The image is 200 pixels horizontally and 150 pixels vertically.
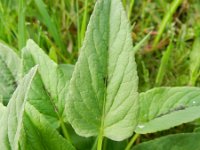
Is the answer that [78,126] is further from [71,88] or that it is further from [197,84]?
[197,84]

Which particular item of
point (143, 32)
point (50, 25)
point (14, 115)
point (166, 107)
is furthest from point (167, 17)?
point (14, 115)

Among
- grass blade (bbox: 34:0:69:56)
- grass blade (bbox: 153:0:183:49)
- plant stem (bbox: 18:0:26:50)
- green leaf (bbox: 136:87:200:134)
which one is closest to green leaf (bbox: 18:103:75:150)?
green leaf (bbox: 136:87:200:134)

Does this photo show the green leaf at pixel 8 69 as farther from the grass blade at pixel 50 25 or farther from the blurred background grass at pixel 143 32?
the grass blade at pixel 50 25

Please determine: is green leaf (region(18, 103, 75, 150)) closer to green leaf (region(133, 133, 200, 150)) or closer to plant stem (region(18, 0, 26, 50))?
green leaf (region(133, 133, 200, 150))

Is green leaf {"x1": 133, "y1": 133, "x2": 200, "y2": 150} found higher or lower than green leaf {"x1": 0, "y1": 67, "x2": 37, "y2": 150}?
lower

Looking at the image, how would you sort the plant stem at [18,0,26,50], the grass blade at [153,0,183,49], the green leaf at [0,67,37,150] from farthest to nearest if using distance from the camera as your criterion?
1. the grass blade at [153,0,183,49]
2. the plant stem at [18,0,26,50]
3. the green leaf at [0,67,37,150]

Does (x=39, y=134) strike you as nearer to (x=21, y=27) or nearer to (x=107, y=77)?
(x=107, y=77)
